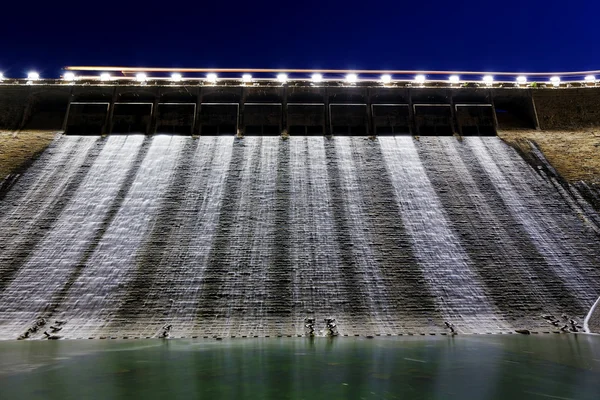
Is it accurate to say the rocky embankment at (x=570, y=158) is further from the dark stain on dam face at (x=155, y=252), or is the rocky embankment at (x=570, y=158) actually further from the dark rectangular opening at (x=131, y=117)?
the dark rectangular opening at (x=131, y=117)

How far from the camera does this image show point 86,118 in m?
26.9

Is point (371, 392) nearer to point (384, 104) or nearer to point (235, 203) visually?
point (235, 203)

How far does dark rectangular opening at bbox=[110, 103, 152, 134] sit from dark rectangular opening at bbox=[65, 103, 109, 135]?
0.76 metres

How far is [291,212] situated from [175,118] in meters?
13.3

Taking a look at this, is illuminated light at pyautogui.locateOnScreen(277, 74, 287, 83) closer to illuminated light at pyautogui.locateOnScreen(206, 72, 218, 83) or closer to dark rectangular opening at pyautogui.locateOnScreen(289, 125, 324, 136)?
illuminated light at pyautogui.locateOnScreen(206, 72, 218, 83)

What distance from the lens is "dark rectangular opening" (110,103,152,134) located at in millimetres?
26625

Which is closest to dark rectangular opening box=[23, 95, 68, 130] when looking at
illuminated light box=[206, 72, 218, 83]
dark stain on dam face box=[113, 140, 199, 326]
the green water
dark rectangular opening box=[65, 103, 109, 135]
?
dark rectangular opening box=[65, 103, 109, 135]

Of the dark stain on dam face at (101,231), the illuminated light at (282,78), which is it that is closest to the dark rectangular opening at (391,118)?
the illuminated light at (282,78)

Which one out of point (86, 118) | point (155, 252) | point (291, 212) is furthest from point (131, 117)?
point (291, 212)

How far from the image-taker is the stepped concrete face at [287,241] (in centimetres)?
1380

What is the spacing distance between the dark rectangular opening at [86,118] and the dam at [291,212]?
106mm

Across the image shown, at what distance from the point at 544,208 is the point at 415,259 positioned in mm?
8285

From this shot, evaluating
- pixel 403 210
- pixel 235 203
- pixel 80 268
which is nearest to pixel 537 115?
A: pixel 403 210

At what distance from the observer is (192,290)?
47.7 feet
